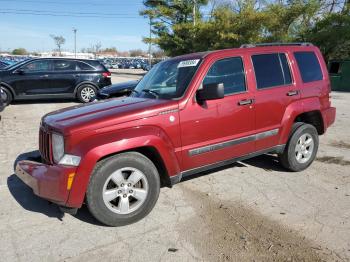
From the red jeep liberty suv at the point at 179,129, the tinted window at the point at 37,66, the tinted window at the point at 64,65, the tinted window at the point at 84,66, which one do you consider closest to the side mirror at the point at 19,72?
the tinted window at the point at 37,66

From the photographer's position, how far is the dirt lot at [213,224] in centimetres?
329

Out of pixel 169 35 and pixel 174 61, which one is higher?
pixel 169 35

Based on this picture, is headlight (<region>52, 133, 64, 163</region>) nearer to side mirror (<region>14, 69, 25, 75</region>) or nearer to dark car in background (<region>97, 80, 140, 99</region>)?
dark car in background (<region>97, 80, 140, 99</region>)

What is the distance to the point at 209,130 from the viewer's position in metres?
4.29

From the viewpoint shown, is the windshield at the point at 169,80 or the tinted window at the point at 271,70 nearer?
the windshield at the point at 169,80

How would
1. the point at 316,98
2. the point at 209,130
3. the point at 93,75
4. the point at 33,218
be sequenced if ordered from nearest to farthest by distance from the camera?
the point at 33,218 < the point at 209,130 < the point at 316,98 < the point at 93,75

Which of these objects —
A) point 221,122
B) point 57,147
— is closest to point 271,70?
point 221,122

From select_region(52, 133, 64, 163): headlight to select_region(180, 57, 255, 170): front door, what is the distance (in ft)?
4.36

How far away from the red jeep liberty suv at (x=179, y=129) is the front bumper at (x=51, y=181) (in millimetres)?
10

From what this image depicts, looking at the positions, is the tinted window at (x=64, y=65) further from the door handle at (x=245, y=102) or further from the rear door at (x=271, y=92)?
the door handle at (x=245, y=102)

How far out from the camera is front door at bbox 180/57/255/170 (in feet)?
13.6

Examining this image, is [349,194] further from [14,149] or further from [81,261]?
[14,149]

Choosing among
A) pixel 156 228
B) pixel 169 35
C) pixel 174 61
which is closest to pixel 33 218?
pixel 156 228

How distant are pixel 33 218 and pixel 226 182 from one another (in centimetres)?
255
